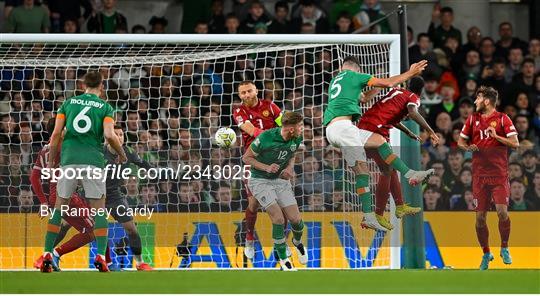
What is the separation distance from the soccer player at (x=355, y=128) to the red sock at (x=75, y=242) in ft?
7.63

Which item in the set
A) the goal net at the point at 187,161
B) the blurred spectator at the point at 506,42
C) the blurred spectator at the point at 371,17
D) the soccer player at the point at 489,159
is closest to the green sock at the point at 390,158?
the goal net at the point at 187,161

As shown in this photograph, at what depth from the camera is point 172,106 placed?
525 inches

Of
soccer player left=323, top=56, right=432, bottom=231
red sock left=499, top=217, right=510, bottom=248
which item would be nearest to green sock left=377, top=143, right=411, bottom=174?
soccer player left=323, top=56, right=432, bottom=231

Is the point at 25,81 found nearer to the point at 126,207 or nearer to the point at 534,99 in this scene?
the point at 126,207

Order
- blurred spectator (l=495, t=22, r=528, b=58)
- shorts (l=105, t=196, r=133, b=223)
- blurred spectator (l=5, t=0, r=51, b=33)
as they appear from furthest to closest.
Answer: blurred spectator (l=495, t=22, r=528, b=58) < blurred spectator (l=5, t=0, r=51, b=33) < shorts (l=105, t=196, r=133, b=223)

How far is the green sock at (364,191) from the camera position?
37.8ft

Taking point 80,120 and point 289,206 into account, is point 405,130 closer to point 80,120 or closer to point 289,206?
point 289,206

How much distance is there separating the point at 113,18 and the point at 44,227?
469 cm

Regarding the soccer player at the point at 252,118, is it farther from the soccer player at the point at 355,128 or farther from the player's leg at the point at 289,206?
the soccer player at the point at 355,128

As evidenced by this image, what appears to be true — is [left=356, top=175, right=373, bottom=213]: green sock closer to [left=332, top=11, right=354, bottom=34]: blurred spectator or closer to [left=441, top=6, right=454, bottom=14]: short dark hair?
[left=332, top=11, right=354, bottom=34]: blurred spectator

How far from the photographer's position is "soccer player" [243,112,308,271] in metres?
11.1

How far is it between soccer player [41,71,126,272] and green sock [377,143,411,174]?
237 centimetres

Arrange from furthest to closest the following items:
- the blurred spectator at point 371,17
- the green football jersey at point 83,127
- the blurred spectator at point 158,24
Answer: the blurred spectator at point 371,17 → the blurred spectator at point 158,24 → the green football jersey at point 83,127

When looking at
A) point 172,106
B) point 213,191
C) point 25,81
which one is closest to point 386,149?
point 213,191
